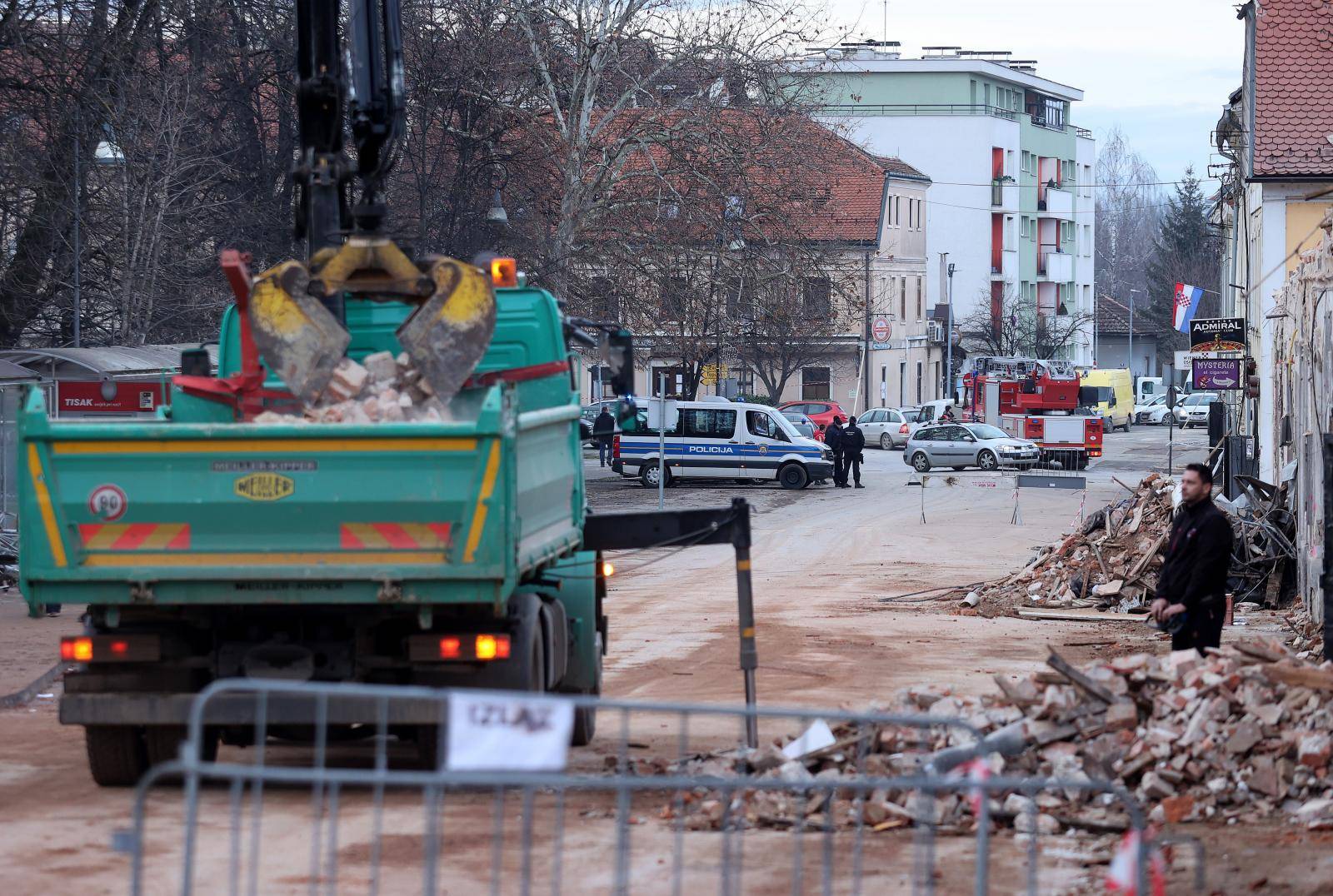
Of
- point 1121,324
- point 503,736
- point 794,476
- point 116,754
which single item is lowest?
point 794,476

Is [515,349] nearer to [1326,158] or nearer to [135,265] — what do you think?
[135,265]

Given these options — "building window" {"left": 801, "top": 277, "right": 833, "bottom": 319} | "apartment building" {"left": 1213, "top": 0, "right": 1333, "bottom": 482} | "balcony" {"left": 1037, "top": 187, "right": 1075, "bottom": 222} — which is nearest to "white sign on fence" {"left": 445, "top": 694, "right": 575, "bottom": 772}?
"apartment building" {"left": 1213, "top": 0, "right": 1333, "bottom": 482}

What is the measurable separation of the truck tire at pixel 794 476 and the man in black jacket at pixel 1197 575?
30344 millimetres

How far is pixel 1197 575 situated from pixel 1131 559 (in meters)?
9.18

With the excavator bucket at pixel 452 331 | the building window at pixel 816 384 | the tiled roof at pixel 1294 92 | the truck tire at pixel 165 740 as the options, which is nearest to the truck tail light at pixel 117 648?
the truck tire at pixel 165 740

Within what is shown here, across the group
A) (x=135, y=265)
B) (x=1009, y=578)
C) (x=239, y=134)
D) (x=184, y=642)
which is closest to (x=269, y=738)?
(x=184, y=642)

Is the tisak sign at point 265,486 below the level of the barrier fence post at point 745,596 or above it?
above

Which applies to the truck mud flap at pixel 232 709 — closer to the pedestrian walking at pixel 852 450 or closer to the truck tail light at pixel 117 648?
the truck tail light at pixel 117 648

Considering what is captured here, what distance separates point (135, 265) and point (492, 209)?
21.2 feet

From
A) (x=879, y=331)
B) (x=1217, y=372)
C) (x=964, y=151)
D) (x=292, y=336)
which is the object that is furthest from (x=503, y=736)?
(x=964, y=151)

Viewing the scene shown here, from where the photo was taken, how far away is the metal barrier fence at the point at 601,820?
7.23 m

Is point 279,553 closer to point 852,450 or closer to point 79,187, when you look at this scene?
point 79,187

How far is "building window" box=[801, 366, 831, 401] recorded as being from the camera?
77.1 metres

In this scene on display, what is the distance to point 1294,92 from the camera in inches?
1253
